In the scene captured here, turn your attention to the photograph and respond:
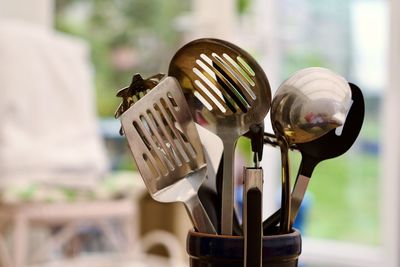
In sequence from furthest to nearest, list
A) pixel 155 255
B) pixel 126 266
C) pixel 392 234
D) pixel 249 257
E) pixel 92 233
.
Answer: pixel 155 255, pixel 392 234, pixel 92 233, pixel 126 266, pixel 249 257

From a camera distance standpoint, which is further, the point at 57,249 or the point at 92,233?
the point at 92,233

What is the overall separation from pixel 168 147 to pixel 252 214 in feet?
0.25

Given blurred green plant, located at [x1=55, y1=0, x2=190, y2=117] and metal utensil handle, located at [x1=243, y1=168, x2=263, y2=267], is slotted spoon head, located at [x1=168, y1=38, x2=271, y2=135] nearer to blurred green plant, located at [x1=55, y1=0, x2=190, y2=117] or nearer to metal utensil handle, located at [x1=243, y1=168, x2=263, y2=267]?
metal utensil handle, located at [x1=243, y1=168, x2=263, y2=267]

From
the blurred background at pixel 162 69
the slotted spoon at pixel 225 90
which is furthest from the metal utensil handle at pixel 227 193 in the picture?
the blurred background at pixel 162 69

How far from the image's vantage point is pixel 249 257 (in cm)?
41

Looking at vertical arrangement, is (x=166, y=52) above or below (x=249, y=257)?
above

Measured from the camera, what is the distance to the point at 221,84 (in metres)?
0.48

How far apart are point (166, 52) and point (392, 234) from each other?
3.90ft

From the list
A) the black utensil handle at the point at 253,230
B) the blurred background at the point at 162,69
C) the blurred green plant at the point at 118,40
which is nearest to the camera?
the black utensil handle at the point at 253,230

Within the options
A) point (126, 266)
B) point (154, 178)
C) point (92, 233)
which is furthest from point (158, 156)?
point (92, 233)

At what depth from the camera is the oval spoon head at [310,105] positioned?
1.48 feet

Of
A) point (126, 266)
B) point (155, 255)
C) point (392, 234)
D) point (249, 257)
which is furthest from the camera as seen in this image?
Result: point (155, 255)

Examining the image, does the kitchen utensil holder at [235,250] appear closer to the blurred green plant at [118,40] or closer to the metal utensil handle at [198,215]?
the metal utensil handle at [198,215]

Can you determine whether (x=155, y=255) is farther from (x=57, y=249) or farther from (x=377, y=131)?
(x=377, y=131)
